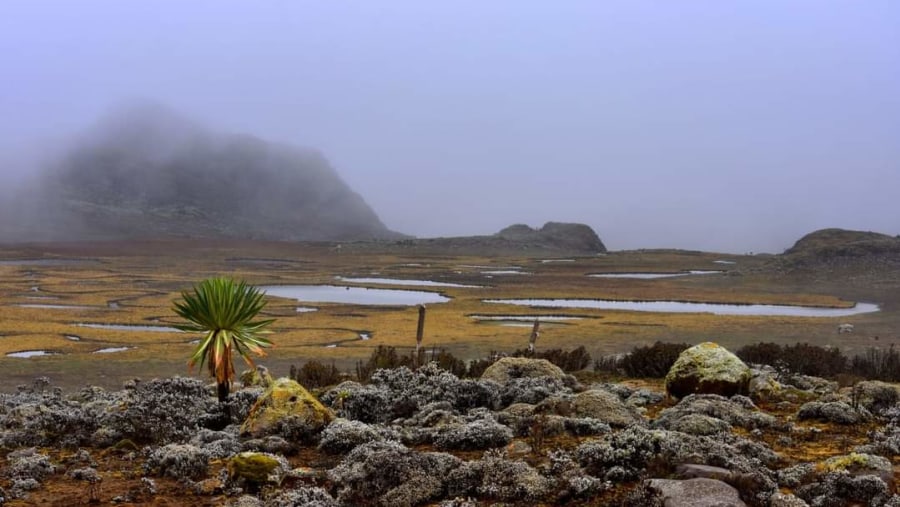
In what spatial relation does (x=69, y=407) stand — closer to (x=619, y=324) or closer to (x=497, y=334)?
(x=497, y=334)

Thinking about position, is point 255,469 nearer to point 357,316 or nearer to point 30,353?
point 30,353

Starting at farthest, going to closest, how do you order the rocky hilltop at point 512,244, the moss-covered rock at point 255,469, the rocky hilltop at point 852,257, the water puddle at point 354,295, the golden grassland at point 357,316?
1. the rocky hilltop at point 512,244
2. the rocky hilltop at point 852,257
3. the water puddle at point 354,295
4. the golden grassland at point 357,316
5. the moss-covered rock at point 255,469

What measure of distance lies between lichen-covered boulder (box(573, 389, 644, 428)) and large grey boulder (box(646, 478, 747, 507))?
3512mm

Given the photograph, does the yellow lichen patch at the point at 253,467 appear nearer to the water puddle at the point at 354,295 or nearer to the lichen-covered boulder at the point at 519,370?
the lichen-covered boulder at the point at 519,370

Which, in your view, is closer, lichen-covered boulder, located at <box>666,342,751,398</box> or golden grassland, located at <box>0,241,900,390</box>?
lichen-covered boulder, located at <box>666,342,751,398</box>

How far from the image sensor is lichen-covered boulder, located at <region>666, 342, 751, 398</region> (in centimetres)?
1439

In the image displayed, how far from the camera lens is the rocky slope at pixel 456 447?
8484 mm

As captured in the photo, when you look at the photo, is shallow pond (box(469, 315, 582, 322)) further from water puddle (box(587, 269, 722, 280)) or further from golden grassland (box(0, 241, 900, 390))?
water puddle (box(587, 269, 722, 280))

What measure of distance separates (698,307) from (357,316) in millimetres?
26850

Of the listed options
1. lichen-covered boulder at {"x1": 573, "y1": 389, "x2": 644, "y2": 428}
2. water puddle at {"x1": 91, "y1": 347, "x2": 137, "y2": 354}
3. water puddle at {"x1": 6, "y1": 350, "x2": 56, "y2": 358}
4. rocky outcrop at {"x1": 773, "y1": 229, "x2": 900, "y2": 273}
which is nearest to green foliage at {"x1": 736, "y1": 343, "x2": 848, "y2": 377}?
lichen-covered boulder at {"x1": 573, "y1": 389, "x2": 644, "y2": 428}

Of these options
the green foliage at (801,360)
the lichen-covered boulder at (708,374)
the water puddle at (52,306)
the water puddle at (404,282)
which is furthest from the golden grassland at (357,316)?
the lichen-covered boulder at (708,374)

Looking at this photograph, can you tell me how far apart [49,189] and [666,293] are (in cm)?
18062

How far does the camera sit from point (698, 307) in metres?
58.3

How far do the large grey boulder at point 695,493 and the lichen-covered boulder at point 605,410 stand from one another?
11.5 feet
